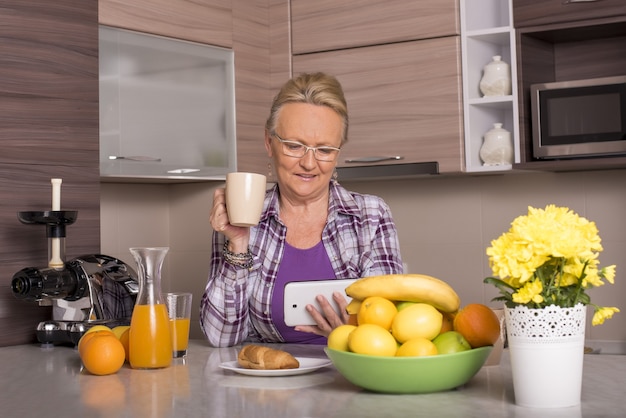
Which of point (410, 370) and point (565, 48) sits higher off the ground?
point (565, 48)

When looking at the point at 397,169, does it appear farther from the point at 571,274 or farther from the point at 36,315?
the point at 571,274

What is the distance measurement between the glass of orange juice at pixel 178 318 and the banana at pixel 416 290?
0.48m

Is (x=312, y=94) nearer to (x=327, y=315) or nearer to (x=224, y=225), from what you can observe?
(x=224, y=225)

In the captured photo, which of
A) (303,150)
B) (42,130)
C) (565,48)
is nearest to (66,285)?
(42,130)

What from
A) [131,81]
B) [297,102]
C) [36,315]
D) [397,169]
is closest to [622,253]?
[397,169]

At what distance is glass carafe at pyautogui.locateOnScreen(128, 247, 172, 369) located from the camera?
1668 millimetres

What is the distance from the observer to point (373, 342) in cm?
135

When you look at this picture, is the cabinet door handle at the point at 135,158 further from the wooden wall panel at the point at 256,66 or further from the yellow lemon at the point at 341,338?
the yellow lemon at the point at 341,338

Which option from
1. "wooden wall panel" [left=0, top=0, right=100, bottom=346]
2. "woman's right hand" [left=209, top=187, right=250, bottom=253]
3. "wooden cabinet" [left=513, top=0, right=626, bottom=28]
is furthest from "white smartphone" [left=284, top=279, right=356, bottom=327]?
"wooden cabinet" [left=513, top=0, right=626, bottom=28]

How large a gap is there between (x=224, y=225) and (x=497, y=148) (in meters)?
1.46

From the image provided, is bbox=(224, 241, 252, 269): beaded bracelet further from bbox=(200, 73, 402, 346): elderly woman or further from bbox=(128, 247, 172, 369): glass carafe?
bbox=(128, 247, 172, 369): glass carafe

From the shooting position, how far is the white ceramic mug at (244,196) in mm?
1773

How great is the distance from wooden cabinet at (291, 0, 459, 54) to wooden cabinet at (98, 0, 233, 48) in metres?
0.29

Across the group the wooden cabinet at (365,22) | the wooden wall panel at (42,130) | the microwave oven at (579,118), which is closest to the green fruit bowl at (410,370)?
the wooden wall panel at (42,130)
